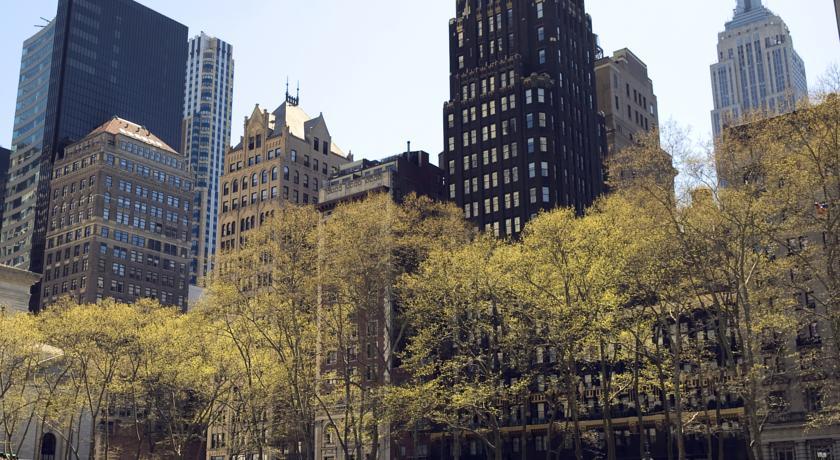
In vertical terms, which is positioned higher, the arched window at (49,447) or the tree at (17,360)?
the tree at (17,360)

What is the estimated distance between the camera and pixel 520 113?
13100 cm

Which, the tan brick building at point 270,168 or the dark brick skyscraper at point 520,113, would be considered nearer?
the dark brick skyscraper at point 520,113

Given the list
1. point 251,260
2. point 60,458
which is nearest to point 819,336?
point 251,260

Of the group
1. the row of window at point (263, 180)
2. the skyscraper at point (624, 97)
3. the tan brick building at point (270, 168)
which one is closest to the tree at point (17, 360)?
the tan brick building at point (270, 168)

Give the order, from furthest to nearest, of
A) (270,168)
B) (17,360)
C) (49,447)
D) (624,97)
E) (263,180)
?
1. (263,180)
2. (270,168)
3. (624,97)
4. (49,447)
5. (17,360)

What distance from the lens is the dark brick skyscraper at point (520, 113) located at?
12788 cm

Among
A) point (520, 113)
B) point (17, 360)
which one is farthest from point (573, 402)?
point (520, 113)

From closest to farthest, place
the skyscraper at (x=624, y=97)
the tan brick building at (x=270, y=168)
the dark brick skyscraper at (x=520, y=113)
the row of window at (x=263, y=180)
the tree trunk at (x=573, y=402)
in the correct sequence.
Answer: the tree trunk at (x=573, y=402), the dark brick skyscraper at (x=520, y=113), the skyscraper at (x=624, y=97), the tan brick building at (x=270, y=168), the row of window at (x=263, y=180)

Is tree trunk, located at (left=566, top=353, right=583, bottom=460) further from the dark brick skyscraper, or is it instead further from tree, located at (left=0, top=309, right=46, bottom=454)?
the dark brick skyscraper

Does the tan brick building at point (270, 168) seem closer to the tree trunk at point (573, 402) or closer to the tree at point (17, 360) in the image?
the tree at point (17, 360)

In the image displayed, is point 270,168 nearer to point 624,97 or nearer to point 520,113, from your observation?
point 520,113

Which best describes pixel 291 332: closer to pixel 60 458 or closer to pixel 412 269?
pixel 412 269

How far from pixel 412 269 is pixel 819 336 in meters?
40.0

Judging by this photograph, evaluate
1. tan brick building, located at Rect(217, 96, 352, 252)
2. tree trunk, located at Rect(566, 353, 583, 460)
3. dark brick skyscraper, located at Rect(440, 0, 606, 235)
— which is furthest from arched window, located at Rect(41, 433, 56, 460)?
tree trunk, located at Rect(566, 353, 583, 460)
